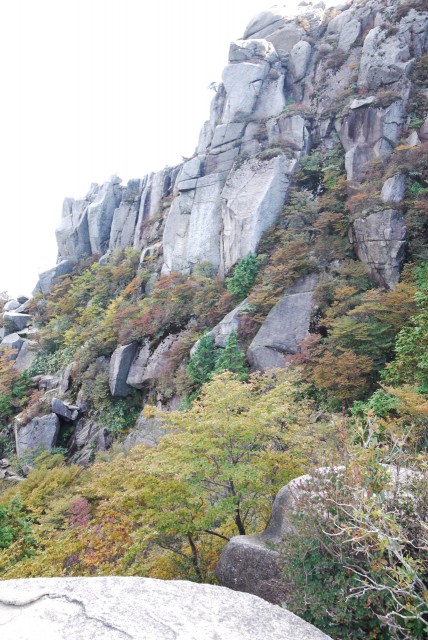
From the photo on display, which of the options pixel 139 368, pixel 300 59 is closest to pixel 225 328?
pixel 139 368

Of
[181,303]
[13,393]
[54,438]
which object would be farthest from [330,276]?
[13,393]

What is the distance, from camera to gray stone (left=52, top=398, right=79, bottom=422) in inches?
759

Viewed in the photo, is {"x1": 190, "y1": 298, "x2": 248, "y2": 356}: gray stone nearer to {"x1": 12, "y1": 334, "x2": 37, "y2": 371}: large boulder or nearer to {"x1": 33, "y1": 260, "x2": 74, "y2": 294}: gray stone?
{"x1": 12, "y1": 334, "x2": 37, "y2": 371}: large boulder

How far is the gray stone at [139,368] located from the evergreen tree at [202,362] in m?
3.99

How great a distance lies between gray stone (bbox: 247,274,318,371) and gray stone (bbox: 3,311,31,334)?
23392 millimetres

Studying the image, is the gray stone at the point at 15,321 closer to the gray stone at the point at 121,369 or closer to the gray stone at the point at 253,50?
the gray stone at the point at 121,369

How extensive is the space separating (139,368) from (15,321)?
57.0 ft

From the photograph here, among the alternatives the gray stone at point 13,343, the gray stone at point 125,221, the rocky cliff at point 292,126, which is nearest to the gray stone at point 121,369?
the rocky cliff at point 292,126

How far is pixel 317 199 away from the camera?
683 inches

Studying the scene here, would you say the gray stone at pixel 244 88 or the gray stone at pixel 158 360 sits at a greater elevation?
the gray stone at pixel 244 88

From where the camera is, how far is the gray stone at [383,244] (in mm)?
12781

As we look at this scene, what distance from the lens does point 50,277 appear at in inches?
1273

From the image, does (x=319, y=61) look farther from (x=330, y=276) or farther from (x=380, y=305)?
(x=380, y=305)

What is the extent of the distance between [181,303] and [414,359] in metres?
11.7
